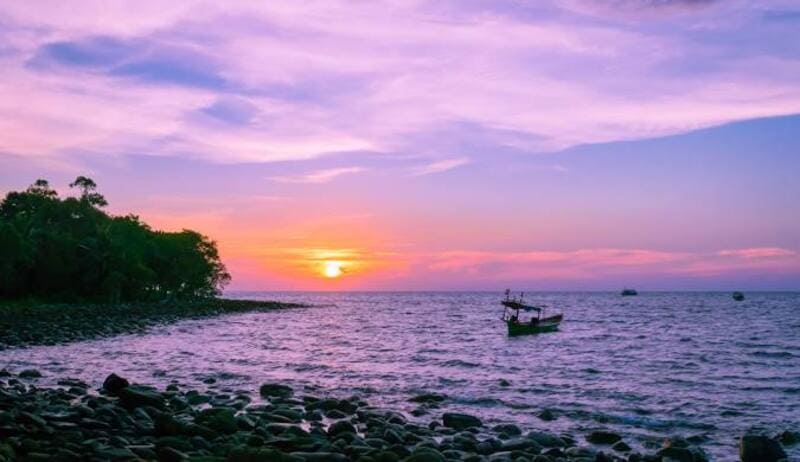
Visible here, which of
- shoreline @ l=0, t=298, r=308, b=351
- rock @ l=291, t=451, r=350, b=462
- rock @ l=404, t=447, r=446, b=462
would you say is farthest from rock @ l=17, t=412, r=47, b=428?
shoreline @ l=0, t=298, r=308, b=351

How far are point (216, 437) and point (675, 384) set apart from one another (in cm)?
1971

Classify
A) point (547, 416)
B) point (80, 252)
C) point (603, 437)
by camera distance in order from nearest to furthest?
point (603, 437)
point (547, 416)
point (80, 252)

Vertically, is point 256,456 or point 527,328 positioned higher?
point 256,456

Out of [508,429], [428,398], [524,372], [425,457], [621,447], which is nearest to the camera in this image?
[425,457]

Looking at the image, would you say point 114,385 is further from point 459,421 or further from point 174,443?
point 459,421

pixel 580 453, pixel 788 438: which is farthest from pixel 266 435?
pixel 788 438

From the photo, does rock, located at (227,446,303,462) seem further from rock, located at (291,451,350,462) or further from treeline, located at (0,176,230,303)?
treeline, located at (0,176,230,303)

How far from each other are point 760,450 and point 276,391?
1409 centimetres

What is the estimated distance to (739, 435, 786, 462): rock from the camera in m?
14.5

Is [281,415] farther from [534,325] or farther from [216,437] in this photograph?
[534,325]

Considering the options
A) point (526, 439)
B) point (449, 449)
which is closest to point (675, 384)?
point (526, 439)

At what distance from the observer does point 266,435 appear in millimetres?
13891

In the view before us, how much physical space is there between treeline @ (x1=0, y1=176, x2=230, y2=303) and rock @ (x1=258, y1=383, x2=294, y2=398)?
5419cm

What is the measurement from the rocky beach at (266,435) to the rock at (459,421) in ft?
0.11
